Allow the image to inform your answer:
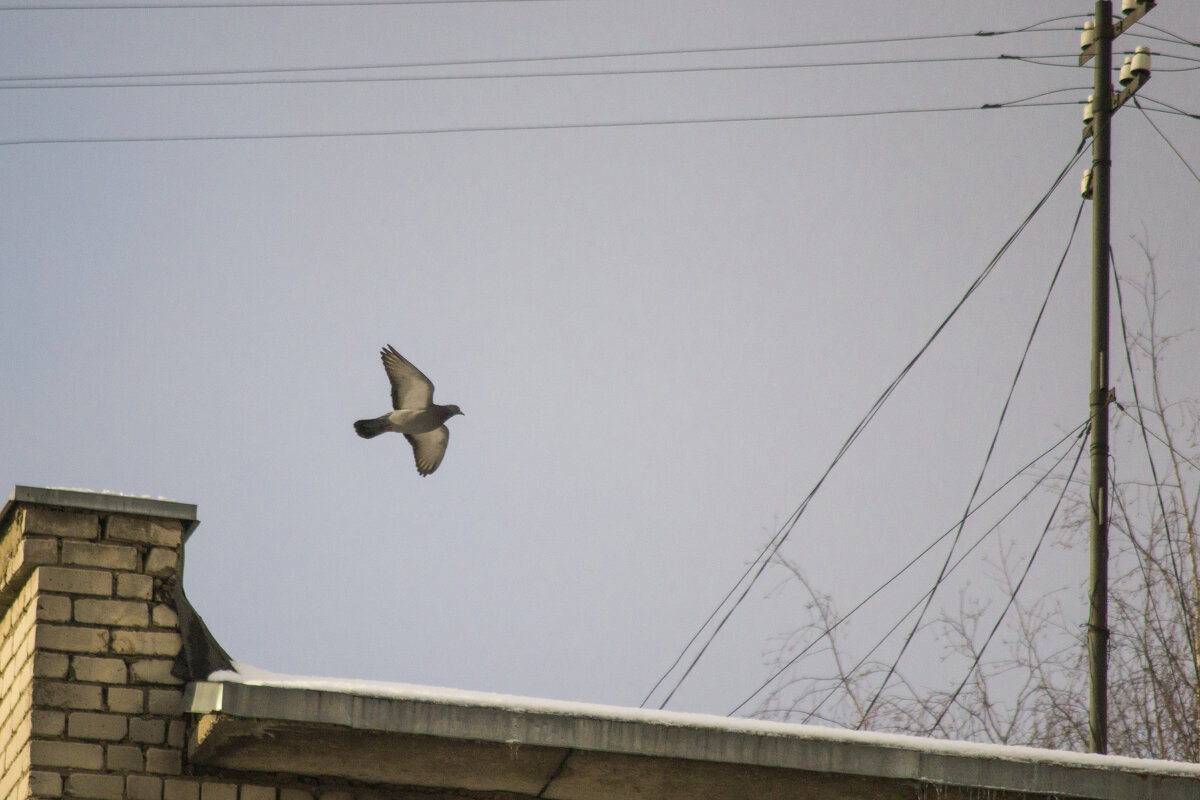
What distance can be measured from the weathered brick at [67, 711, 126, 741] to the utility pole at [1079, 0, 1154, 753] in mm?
5815

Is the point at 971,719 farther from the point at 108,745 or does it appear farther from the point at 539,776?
the point at 108,745

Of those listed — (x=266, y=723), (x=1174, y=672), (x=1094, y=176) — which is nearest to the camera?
(x=266, y=723)

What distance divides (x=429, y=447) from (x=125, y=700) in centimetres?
699

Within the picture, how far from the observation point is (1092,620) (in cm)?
931

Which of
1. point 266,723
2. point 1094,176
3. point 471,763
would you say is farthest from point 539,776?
point 1094,176

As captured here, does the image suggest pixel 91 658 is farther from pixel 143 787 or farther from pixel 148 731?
pixel 143 787

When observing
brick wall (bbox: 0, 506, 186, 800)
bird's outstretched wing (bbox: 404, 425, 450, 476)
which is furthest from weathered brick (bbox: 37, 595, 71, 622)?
bird's outstretched wing (bbox: 404, 425, 450, 476)

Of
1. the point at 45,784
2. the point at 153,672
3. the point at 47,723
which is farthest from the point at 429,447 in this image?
the point at 45,784

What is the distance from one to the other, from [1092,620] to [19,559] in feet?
21.0

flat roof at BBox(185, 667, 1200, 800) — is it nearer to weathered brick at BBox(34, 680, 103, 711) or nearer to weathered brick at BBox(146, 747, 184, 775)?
weathered brick at BBox(146, 747, 184, 775)

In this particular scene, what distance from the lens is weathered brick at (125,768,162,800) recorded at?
579 centimetres

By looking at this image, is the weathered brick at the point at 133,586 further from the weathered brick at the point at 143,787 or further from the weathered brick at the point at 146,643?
the weathered brick at the point at 143,787

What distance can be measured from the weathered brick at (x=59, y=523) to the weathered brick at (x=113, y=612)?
0.28 m

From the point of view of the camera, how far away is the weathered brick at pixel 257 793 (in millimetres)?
5984
